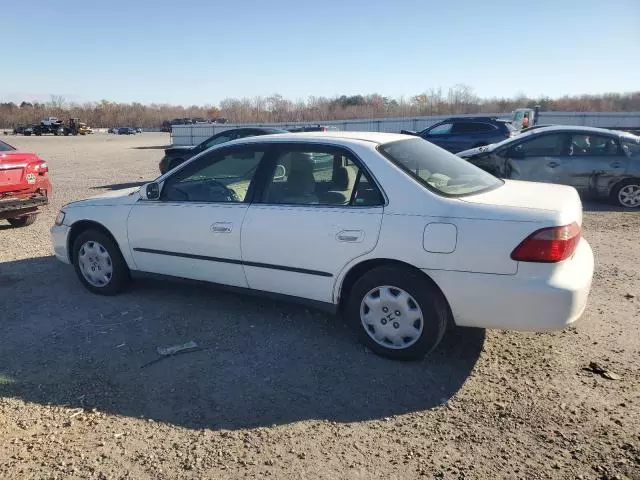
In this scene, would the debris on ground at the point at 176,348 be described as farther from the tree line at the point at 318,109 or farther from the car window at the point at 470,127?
the tree line at the point at 318,109

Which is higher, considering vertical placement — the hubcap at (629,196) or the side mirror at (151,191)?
the side mirror at (151,191)

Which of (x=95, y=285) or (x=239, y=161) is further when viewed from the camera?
(x=95, y=285)

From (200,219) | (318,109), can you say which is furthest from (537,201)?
(318,109)

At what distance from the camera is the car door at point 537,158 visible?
31.4 ft

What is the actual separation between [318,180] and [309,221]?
0.40 meters

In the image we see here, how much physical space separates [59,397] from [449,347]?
9.15 feet

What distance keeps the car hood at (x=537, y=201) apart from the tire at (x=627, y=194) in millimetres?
6307

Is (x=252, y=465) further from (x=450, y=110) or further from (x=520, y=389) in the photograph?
(x=450, y=110)

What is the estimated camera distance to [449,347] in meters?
3.98

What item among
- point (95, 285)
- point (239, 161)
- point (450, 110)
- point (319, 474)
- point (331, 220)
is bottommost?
point (319, 474)

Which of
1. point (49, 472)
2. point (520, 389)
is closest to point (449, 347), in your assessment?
point (520, 389)

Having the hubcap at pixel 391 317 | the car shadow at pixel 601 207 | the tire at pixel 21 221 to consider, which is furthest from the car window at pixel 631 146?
the tire at pixel 21 221

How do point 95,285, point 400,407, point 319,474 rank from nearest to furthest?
point 319,474 < point 400,407 < point 95,285

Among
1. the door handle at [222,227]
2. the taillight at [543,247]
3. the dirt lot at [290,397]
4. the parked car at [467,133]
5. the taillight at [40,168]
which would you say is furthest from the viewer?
the parked car at [467,133]
